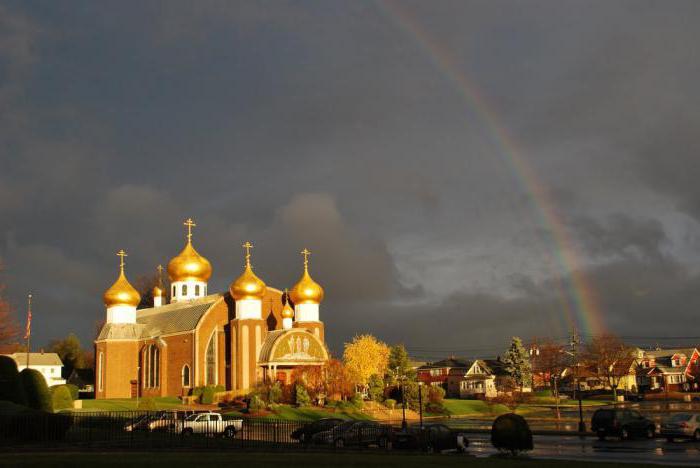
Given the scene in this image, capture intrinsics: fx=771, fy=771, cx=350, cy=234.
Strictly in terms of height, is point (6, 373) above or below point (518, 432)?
above

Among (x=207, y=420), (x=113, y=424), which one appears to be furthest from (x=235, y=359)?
(x=113, y=424)

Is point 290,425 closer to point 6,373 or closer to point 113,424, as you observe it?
point 113,424

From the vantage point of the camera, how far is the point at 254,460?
74.3 ft

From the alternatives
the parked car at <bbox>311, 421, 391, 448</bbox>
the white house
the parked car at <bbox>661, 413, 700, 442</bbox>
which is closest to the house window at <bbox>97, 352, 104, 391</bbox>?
the white house

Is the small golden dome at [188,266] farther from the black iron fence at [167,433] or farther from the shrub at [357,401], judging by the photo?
the black iron fence at [167,433]

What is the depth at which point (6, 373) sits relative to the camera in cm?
3247

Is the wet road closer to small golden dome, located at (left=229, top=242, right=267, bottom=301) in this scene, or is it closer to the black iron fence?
the black iron fence

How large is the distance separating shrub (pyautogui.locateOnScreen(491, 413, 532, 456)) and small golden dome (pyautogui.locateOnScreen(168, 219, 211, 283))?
51.9 meters

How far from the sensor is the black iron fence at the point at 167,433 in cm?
2680

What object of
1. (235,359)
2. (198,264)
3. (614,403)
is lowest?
(614,403)

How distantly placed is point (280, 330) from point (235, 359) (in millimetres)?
4616

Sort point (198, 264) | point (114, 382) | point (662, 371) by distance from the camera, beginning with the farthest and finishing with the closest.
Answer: point (662, 371) → point (198, 264) → point (114, 382)

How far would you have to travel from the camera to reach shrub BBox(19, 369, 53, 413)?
3656 centimetres

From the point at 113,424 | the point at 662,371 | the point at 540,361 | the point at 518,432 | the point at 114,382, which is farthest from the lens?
the point at 662,371
